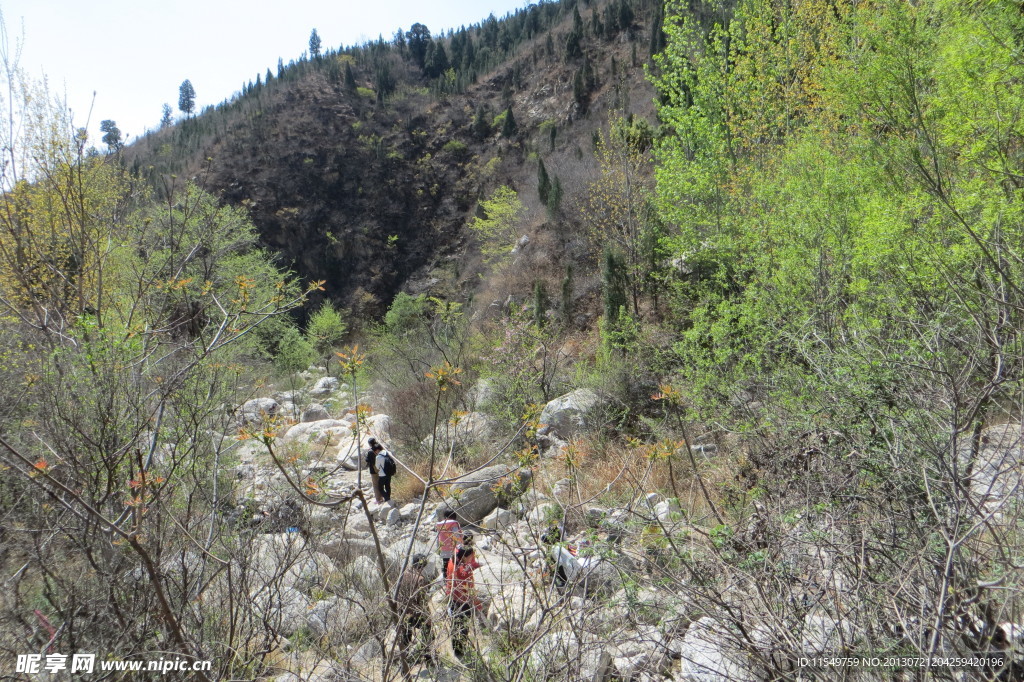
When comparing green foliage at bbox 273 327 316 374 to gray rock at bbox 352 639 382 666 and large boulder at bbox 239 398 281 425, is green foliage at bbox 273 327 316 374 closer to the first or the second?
large boulder at bbox 239 398 281 425

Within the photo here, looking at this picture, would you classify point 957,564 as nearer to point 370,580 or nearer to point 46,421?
point 370,580

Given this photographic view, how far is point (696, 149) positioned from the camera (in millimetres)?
10359

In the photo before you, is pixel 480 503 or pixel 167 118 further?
pixel 167 118

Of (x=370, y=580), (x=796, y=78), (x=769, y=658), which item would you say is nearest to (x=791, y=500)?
(x=769, y=658)

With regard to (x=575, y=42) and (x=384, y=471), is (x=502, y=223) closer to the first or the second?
(x=384, y=471)

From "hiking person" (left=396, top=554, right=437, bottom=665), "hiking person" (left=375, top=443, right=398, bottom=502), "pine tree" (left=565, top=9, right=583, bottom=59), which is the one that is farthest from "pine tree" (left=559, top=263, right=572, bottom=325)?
"pine tree" (left=565, top=9, right=583, bottom=59)

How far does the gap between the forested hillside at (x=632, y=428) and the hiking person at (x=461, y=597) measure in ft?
0.15

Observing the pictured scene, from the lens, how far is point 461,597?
2.77 meters

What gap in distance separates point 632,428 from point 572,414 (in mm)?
1206

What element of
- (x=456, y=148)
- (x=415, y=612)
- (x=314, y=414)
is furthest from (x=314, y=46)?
(x=415, y=612)

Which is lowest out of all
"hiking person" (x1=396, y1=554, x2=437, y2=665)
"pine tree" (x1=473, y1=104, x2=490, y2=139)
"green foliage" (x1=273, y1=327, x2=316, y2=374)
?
"green foliage" (x1=273, y1=327, x2=316, y2=374)

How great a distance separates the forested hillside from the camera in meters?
2.10

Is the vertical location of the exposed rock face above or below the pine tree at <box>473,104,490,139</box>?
below

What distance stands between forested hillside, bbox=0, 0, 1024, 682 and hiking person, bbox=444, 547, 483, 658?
47 millimetres
